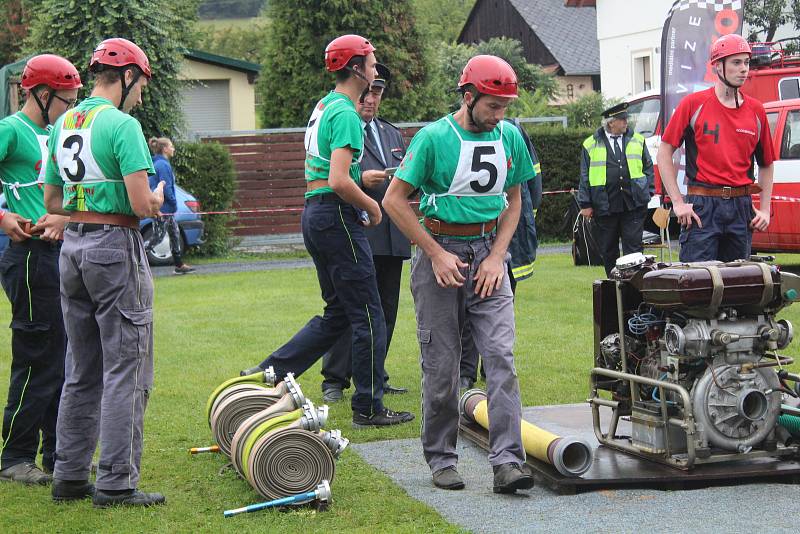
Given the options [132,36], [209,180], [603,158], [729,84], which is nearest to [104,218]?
[729,84]

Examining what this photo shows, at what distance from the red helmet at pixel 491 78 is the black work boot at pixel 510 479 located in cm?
179

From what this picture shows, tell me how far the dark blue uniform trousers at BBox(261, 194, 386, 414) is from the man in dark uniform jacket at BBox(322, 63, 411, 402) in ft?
2.21

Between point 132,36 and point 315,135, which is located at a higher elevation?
point 132,36

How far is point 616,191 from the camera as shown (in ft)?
40.5

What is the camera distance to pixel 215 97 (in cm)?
3684

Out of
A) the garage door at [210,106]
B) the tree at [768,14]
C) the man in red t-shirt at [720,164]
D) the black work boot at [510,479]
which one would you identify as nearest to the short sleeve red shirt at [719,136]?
the man in red t-shirt at [720,164]

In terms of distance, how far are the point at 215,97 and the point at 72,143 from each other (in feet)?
104

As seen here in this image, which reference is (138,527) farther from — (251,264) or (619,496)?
(251,264)

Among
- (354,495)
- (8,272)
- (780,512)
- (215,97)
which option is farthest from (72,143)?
(215,97)

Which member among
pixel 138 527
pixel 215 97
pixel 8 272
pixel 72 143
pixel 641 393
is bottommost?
pixel 138 527

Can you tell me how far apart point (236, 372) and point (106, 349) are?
4.06 m

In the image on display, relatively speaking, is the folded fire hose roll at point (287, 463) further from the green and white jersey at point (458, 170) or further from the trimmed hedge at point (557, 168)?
the trimmed hedge at point (557, 168)

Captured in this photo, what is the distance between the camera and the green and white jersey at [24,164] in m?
6.27

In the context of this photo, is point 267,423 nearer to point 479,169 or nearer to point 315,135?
point 479,169
